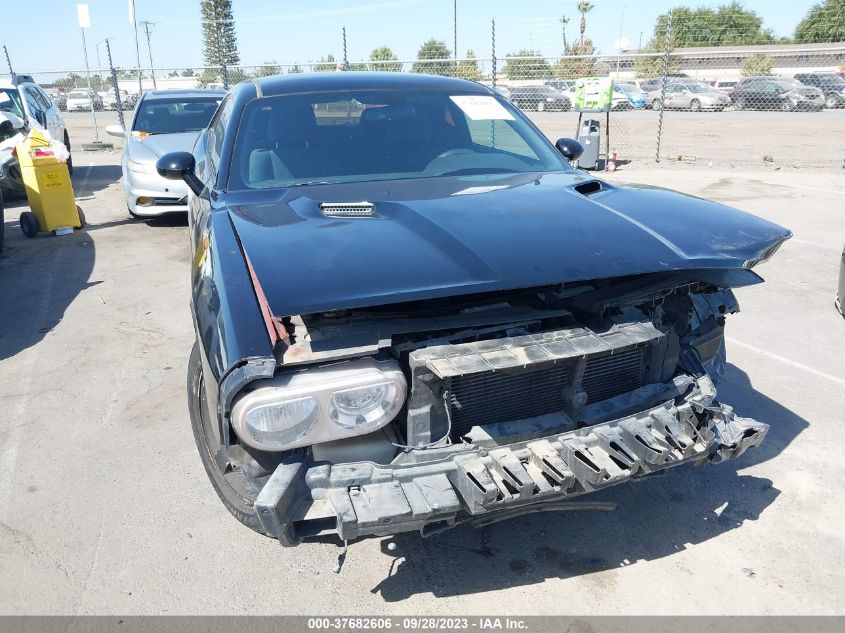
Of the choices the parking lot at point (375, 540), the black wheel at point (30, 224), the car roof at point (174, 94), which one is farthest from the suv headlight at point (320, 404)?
the car roof at point (174, 94)

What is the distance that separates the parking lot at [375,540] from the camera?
2.32m

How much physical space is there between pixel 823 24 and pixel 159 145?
53.6m

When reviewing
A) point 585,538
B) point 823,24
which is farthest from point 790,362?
point 823,24

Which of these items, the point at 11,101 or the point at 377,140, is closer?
the point at 377,140

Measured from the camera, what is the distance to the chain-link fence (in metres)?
13.3

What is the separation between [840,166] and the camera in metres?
12.2

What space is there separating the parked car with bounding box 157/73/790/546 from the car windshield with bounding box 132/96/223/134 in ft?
20.9

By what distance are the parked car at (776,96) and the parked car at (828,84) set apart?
1.19 meters

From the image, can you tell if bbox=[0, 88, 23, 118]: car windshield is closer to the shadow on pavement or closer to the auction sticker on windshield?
the auction sticker on windshield

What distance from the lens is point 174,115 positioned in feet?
28.5

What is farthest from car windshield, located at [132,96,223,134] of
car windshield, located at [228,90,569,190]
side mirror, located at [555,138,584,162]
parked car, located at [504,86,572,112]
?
parked car, located at [504,86,572,112]

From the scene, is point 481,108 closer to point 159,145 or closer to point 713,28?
point 159,145

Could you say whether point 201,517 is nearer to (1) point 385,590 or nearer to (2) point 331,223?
(1) point 385,590

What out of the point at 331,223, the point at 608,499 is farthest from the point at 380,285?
the point at 608,499
